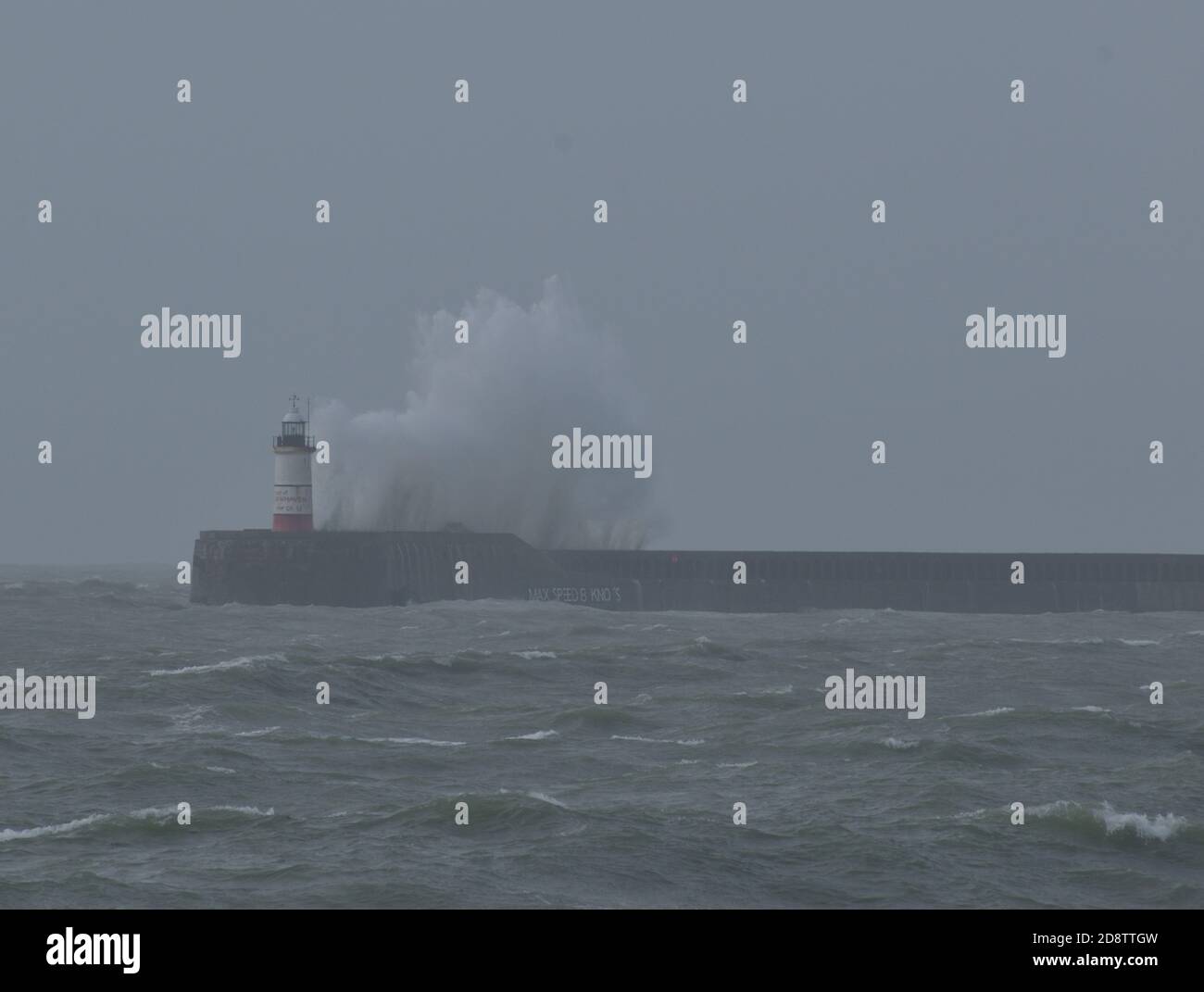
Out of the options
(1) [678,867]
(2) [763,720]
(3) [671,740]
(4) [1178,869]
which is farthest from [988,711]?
(1) [678,867]

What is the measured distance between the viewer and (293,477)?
69.1m

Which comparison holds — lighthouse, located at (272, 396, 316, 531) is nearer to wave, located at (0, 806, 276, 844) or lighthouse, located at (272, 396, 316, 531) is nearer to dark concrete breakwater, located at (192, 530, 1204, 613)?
dark concrete breakwater, located at (192, 530, 1204, 613)

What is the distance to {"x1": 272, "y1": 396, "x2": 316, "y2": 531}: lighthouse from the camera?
223 feet

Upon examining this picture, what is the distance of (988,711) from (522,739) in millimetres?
8842

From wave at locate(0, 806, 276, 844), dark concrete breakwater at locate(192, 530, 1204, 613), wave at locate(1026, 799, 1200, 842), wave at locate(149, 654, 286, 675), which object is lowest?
wave at locate(1026, 799, 1200, 842)

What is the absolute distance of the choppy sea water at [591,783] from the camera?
1578cm

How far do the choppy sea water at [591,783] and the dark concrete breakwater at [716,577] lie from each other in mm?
28835

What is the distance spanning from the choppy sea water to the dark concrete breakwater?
94.6 feet

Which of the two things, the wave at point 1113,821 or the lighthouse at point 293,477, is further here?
the lighthouse at point 293,477

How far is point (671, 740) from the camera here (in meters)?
25.0

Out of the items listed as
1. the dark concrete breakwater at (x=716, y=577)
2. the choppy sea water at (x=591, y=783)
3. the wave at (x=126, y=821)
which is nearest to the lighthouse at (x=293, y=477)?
the dark concrete breakwater at (x=716, y=577)

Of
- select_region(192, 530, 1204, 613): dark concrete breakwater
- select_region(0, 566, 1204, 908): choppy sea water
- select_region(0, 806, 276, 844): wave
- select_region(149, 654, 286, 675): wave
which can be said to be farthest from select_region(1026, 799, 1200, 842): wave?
select_region(192, 530, 1204, 613): dark concrete breakwater

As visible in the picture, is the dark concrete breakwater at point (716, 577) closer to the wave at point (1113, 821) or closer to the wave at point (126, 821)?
the wave at point (126, 821)
